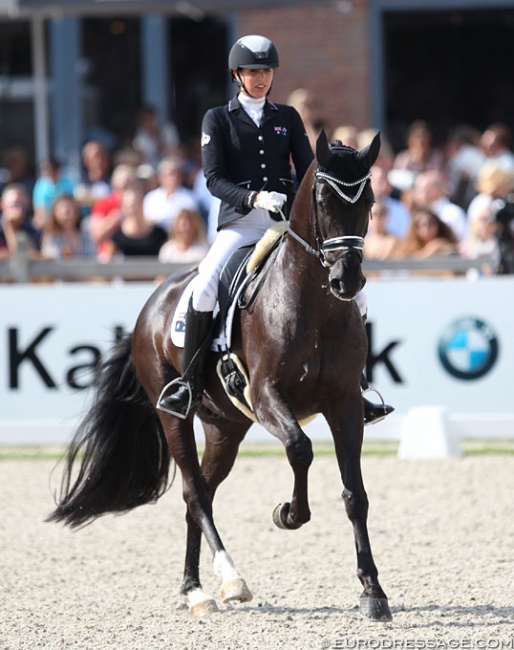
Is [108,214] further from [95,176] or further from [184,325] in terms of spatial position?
[184,325]

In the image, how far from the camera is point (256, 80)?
6.53 metres

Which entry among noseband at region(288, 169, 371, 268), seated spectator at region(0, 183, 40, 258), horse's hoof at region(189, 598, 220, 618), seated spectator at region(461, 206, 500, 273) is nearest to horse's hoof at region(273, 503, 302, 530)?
horse's hoof at region(189, 598, 220, 618)

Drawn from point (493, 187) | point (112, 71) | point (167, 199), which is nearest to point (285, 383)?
point (493, 187)

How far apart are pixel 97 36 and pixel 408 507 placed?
11.2m

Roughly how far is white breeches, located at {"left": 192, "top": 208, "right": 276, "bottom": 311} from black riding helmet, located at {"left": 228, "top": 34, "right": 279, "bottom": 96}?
0.74 metres

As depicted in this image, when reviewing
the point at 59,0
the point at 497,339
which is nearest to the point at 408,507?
the point at 497,339

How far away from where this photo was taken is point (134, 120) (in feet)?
59.4

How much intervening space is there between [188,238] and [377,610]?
6.63 m

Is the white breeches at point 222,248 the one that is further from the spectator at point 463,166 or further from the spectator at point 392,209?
the spectator at point 463,166

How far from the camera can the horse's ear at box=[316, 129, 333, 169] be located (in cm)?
560

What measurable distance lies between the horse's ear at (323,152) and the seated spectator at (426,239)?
21.6 ft

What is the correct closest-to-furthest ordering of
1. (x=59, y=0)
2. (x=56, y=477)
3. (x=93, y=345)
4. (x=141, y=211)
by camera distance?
(x=56, y=477) → (x=93, y=345) → (x=141, y=211) → (x=59, y=0)

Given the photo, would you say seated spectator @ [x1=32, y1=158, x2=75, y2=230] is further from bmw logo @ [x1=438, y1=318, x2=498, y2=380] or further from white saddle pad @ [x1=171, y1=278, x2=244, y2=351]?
white saddle pad @ [x1=171, y1=278, x2=244, y2=351]

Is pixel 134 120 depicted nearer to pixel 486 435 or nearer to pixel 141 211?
pixel 141 211
